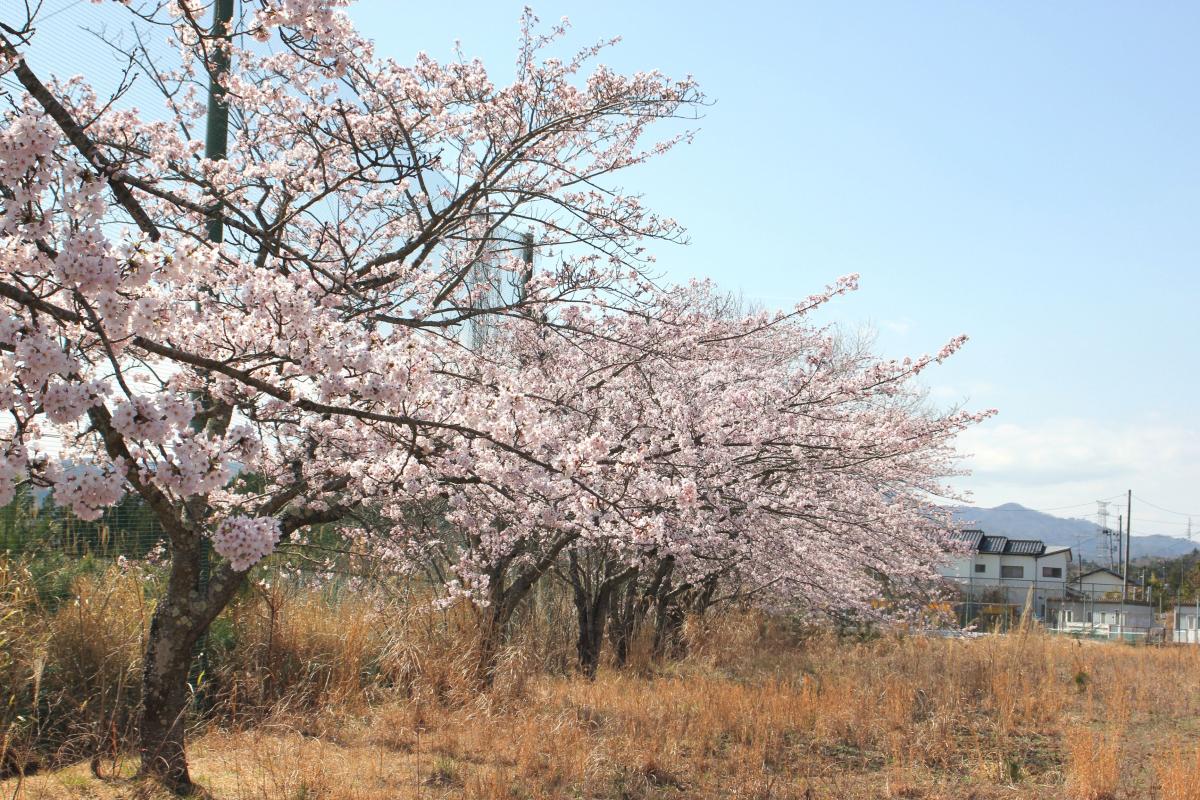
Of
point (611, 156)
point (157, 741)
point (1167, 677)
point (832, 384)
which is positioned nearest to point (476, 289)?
point (611, 156)

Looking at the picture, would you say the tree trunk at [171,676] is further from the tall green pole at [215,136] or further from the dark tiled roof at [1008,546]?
the dark tiled roof at [1008,546]

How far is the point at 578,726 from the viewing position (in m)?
5.99

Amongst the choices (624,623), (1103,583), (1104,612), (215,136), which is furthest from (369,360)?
(1103,583)

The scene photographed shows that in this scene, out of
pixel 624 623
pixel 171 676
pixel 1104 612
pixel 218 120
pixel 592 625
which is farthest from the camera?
pixel 1104 612

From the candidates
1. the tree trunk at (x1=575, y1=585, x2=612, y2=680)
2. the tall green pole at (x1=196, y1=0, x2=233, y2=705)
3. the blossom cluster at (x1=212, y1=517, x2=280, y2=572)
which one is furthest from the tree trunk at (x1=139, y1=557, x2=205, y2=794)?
the tree trunk at (x1=575, y1=585, x2=612, y2=680)

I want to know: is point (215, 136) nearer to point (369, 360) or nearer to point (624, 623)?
point (369, 360)

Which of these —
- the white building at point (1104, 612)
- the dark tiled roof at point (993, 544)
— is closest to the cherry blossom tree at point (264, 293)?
the white building at point (1104, 612)

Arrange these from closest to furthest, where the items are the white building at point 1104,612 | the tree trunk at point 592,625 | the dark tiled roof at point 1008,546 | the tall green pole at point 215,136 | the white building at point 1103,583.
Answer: the tall green pole at point 215,136, the tree trunk at point 592,625, the white building at point 1104,612, the white building at point 1103,583, the dark tiled roof at point 1008,546

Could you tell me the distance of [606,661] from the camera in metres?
9.29

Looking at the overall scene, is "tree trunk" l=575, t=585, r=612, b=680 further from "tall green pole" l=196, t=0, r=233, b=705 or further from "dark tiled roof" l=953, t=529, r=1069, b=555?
"dark tiled roof" l=953, t=529, r=1069, b=555

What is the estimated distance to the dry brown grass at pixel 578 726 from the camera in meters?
4.88

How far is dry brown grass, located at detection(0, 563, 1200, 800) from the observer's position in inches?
192

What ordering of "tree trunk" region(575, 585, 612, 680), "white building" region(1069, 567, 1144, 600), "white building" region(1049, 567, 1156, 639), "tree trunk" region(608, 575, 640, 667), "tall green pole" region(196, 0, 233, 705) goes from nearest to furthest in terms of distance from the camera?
"tall green pole" region(196, 0, 233, 705) → "tree trunk" region(575, 585, 612, 680) → "tree trunk" region(608, 575, 640, 667) → "white building" region(1049, 567, 1156, 639) → "white building" region(1069, 567, 1144, 600)

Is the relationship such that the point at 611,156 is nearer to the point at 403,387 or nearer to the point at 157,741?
the point at 403,387
